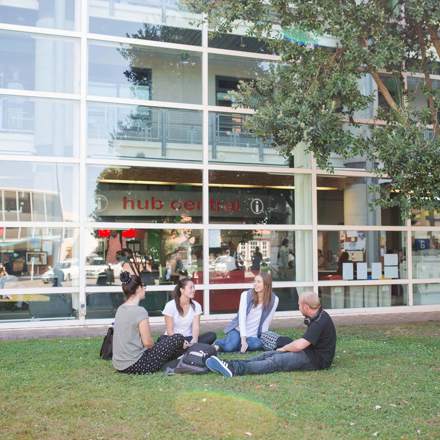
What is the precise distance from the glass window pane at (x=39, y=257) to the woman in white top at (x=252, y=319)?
170 inches

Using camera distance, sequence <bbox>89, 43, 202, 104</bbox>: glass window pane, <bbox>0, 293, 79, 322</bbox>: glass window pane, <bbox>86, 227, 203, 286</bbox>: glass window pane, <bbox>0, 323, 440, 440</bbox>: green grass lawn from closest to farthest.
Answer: <bbox>0, 323, 440, 440</bbox>: green grass lawn, <bbox>0, 293, 79, 322</bbox>: glass window pane, <bbox>86, 227, 203, 286</bbox>: glass window pane, <bbox>89, 43, 202, 104</bbox>: glass window pane

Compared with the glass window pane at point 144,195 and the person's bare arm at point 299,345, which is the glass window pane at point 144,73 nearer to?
the glass window pane at point 144,195

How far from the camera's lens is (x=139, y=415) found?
4.92 meters

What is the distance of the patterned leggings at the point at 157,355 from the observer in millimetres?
6387

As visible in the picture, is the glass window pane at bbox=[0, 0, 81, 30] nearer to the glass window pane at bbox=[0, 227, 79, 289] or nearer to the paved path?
the glass window pane at bbox=[0, 227, 79, 289]

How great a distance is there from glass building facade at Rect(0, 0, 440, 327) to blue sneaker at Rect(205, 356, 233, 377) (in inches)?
200

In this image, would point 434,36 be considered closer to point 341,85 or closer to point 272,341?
point 341,85

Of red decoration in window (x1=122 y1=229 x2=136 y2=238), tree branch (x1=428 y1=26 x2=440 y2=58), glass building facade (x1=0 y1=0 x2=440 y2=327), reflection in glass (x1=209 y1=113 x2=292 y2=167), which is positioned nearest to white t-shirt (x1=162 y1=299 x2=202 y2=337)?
glass building facade (x1=0 y1=0 x2=440 y2=327)

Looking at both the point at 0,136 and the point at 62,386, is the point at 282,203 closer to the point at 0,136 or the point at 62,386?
the point at 0,136

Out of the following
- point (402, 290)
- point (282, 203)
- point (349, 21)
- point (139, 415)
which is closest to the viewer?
point (139, 415)

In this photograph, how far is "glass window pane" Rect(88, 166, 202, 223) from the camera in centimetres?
1108

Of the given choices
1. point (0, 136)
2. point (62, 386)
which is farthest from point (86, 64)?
point (62, 386)

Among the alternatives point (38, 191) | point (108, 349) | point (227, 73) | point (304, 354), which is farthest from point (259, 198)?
point (304, 354)

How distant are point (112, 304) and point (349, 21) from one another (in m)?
6.82
